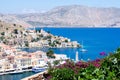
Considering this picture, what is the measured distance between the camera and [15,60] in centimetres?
5334

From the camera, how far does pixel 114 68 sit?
467 cm

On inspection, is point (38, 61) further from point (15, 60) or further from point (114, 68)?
point (114, 68)

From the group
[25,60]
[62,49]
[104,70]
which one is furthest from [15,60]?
[104,70]

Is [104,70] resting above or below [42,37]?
above

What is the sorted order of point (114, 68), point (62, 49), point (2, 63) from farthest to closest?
point (62, 49), point (2, 63), point (114, 68)

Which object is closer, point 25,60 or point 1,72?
point 1,72

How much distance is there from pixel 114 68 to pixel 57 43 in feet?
286

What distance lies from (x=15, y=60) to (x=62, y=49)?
34.8 m

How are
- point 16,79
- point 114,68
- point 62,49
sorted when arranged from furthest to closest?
1. point 62,49
2. point 16,79
3. point 114,68

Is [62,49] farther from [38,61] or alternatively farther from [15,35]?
[38,61]

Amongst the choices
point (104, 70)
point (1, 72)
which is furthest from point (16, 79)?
point (104, 70)

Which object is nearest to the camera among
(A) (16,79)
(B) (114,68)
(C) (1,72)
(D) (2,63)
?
(B) (114,68)

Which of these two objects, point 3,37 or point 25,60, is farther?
point 3,37

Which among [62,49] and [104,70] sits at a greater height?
[104,70]
